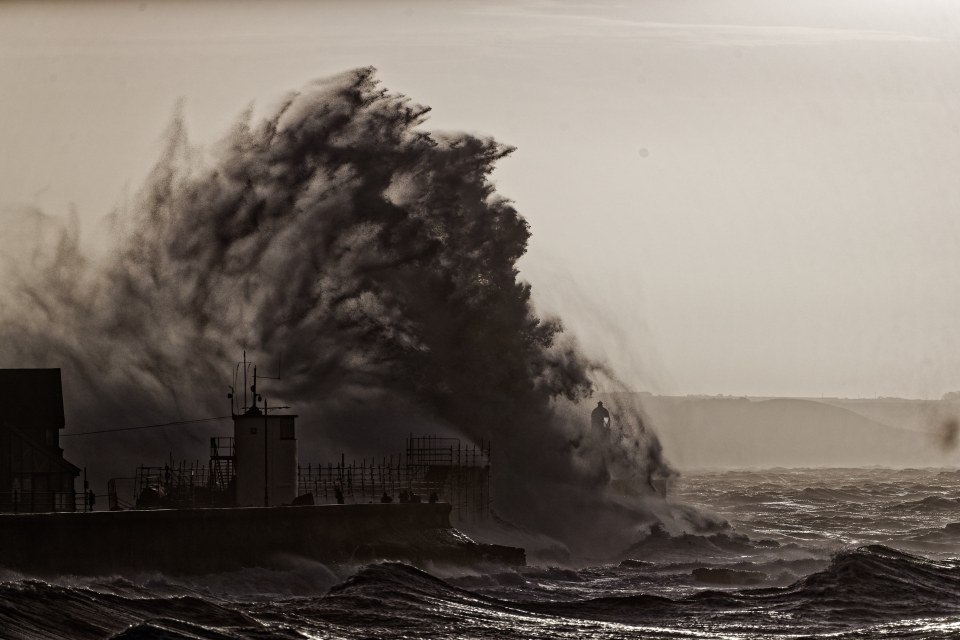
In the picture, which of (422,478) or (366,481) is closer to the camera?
(422,478)

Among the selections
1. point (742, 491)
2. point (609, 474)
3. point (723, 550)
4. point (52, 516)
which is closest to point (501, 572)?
point (52, 516)

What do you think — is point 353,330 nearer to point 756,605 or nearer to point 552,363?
point 552,363

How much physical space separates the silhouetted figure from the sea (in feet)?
42.2

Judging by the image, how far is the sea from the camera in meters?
29.3

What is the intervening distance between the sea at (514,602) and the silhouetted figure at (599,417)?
12.9 m

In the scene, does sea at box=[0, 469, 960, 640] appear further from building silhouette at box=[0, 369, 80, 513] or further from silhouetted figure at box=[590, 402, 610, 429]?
silhouetted figure at box=[590, 402, 610, 429]

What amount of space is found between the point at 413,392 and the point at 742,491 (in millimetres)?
61798

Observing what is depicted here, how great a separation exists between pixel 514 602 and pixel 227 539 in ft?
20.3

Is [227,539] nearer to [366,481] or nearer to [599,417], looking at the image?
[366,481]

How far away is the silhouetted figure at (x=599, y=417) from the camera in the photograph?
6400cm

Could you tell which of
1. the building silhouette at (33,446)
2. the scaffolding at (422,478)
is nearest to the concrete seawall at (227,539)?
the scaffolding at (422,478)

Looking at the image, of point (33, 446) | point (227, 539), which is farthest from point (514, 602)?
point (33, 446)

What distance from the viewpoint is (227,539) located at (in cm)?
3700

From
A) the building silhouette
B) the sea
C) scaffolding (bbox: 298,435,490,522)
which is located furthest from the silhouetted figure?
the building silhouette
